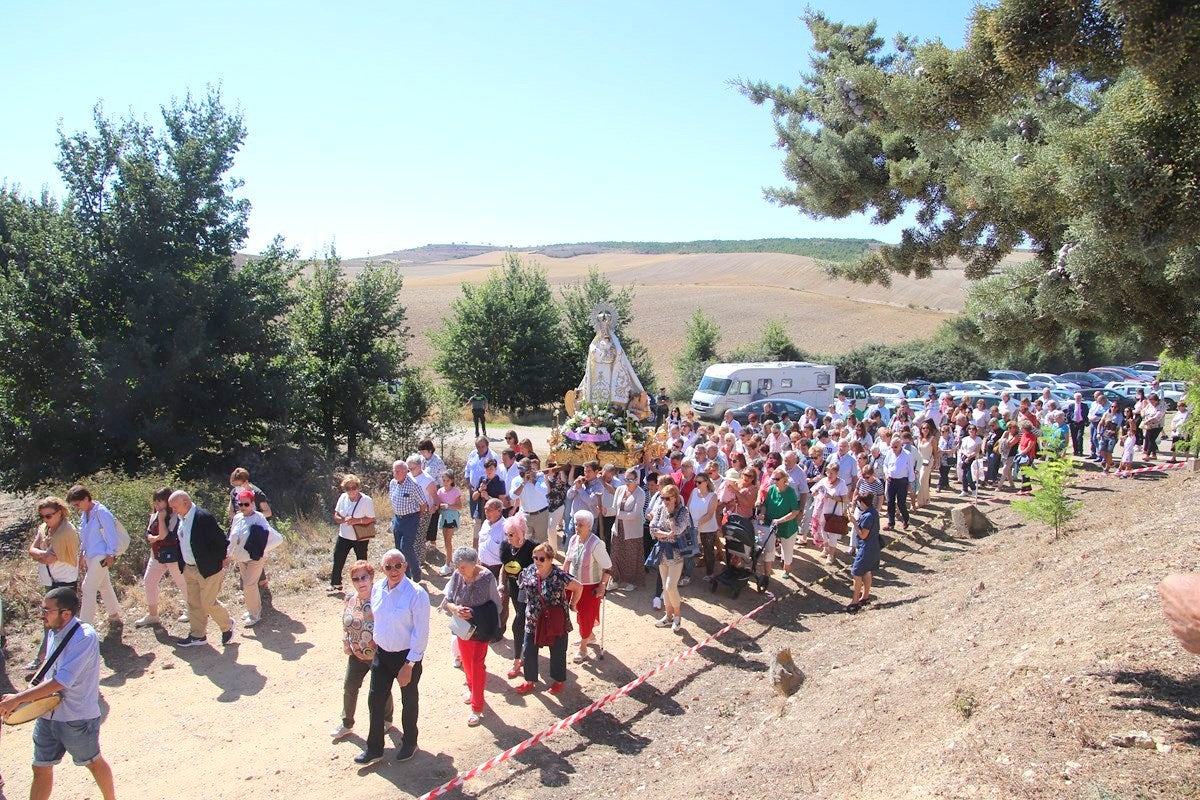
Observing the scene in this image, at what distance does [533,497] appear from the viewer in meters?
10.6

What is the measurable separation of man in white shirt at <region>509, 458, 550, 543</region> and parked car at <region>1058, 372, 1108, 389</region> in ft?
105

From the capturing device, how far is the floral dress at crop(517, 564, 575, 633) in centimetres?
757

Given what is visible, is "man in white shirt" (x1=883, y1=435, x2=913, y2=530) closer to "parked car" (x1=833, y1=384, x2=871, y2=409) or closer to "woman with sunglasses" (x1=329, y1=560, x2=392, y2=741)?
"woman with sunglasses" (x1=329, y1=560, x2=392, y2=741)

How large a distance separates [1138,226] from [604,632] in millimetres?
6665

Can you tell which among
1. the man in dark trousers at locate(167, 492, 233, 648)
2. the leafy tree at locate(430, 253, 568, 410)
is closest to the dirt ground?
the man in dark trousers at locate(167, 492, 233, 648)

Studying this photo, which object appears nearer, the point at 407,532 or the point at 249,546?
the point at 249,546

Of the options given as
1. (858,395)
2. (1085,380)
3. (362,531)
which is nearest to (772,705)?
(362,531)

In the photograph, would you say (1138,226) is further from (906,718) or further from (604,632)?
(604,632)

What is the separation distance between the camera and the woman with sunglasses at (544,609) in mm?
7562

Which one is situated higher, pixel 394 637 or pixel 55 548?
pixel 55 548

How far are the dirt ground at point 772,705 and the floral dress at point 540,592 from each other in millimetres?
913

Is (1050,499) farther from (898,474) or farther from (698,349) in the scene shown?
(698,349)

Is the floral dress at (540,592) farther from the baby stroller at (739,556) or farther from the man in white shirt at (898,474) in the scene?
the man in white shirt at (898,474)

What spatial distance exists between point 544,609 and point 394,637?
167cm
